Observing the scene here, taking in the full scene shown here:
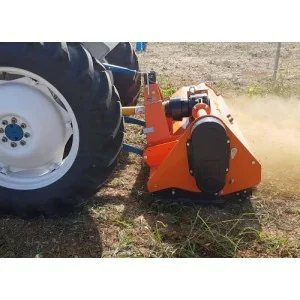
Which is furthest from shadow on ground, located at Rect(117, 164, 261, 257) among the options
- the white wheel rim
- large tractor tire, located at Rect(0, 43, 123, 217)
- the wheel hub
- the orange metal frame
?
the wheel hub

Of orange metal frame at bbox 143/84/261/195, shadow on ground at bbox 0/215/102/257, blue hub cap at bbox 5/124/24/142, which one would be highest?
blue hub cap at bbox 5/124/24/142

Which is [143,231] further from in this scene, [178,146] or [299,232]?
[299,232]

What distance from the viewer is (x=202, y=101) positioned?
3398mm

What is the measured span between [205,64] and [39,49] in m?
4.87

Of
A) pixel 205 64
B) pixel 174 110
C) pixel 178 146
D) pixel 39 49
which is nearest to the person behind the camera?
pixel 39 49

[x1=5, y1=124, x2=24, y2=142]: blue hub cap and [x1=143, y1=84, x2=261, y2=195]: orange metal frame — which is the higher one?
[x1=5, y1=124, x2=24, y2=142]: blue hub cap

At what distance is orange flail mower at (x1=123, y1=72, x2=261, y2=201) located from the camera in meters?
3.02

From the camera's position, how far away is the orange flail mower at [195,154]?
3.02 m

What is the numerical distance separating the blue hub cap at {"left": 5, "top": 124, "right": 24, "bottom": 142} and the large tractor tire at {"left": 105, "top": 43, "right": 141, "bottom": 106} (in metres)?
1.49

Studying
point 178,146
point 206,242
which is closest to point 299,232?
point 206,242

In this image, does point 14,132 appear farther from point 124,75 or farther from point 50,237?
point 124,75

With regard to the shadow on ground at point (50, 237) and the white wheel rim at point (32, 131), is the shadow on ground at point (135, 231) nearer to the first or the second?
the shadow on ground at point (50, 237)

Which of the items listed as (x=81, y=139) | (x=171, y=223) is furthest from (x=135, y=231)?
(x=81, y=139)

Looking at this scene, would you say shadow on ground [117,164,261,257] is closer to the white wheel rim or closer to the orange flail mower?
the orange flail mower
